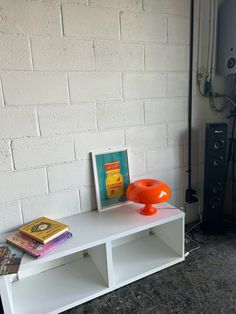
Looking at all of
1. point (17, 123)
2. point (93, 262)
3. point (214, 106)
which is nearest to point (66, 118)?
point (17, 123)

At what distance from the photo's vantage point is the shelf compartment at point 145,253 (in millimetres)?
1477

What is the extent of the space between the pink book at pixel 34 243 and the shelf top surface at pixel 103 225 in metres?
0.02

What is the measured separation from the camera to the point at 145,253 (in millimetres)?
1651

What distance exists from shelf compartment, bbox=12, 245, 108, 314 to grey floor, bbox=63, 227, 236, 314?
57 millimetres

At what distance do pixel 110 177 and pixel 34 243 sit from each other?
0.62 meters

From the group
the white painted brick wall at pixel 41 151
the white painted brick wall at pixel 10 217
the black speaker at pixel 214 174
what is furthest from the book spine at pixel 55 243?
the black speaker at pixel 214 174

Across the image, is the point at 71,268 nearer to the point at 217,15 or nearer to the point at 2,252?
the point at 2,252

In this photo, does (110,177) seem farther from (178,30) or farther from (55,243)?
(178,30)

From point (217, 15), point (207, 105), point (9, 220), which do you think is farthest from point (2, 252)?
point (217, 15)

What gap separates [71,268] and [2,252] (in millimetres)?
493

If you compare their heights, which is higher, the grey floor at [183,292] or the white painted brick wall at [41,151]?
the white painted brick wall at [41,151]

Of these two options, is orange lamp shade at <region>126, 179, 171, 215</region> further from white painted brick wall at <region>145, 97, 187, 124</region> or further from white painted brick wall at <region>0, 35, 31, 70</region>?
white painted brick wall at <region>0, 35, 31, 70</region>

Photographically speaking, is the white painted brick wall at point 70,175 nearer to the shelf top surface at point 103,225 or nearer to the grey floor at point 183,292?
the shelf top surface at point 103,225

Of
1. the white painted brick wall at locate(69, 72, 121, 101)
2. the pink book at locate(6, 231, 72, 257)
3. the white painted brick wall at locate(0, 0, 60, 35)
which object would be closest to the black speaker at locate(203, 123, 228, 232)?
the white painted brick wall at locate(69, 72, 121, 101)
